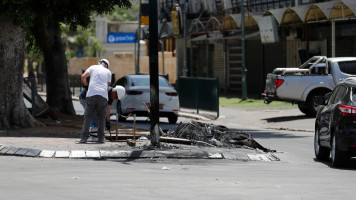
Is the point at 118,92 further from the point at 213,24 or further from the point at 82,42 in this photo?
the point at 82,42

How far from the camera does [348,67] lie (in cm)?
2700

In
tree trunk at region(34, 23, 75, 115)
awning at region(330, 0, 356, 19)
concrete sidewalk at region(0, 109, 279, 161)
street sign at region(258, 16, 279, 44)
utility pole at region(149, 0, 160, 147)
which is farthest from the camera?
street sign at region(258, 16, 279, 44)

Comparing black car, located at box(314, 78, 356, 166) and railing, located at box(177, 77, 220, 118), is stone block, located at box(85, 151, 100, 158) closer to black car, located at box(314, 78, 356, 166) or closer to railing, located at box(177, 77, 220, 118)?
black car, located at box(314, 78, 356, 166)

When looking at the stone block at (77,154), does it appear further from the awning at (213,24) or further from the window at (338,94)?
the awning at (213,24)

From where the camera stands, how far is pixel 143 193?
10336 millimetres

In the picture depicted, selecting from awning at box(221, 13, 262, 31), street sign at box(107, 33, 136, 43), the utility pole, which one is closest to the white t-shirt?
the utility pole

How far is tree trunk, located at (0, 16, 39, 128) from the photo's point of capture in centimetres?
1919

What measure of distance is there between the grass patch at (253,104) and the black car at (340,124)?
17.5m

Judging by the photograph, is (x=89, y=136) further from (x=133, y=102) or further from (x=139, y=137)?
(x=133, y=102)

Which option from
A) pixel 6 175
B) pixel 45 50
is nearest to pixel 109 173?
pixel 6 175

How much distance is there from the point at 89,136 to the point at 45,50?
8.70m

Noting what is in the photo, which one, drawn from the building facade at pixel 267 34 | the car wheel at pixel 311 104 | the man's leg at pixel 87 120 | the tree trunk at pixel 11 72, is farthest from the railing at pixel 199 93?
the man's leg at pixel 87 120

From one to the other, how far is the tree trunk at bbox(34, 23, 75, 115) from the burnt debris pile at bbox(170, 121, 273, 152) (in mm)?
8337

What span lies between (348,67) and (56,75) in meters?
8.88
